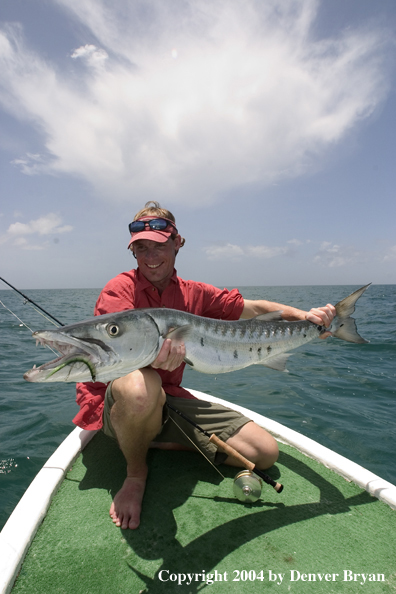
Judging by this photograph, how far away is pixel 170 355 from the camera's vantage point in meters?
2.56

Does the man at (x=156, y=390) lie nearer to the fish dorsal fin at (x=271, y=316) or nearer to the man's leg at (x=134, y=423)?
the man's leg at (x=134, y=423)

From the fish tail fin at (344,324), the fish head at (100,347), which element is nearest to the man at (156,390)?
the fish tail fin at (344,324)

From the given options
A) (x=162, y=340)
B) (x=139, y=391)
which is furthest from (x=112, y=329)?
(x=139, y=391)

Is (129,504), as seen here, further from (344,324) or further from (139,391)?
(344,324)

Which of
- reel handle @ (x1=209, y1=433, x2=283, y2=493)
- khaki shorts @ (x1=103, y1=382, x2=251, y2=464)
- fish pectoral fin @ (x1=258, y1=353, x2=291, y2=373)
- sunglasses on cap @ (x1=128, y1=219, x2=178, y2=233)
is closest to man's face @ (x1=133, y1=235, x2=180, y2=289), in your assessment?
sunglasses on cap @ (x1=128, y1=219, x2=178, y2=233)

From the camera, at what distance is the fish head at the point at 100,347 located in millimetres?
1885

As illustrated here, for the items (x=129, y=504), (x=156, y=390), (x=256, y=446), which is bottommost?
(x=129, y=504)

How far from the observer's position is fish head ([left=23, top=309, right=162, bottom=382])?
6.18 ft

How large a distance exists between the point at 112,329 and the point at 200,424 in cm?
168

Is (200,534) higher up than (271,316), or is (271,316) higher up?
(271,316)

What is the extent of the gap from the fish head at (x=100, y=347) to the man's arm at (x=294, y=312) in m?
1.80

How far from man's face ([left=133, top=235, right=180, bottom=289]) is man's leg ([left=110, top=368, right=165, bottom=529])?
1.07m

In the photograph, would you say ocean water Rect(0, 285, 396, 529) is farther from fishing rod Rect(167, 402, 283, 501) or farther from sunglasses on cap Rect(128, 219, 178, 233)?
sunglasses on cap Rect(128, 219, 178, 233)

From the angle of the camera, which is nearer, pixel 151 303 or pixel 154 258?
pixel 154 258
